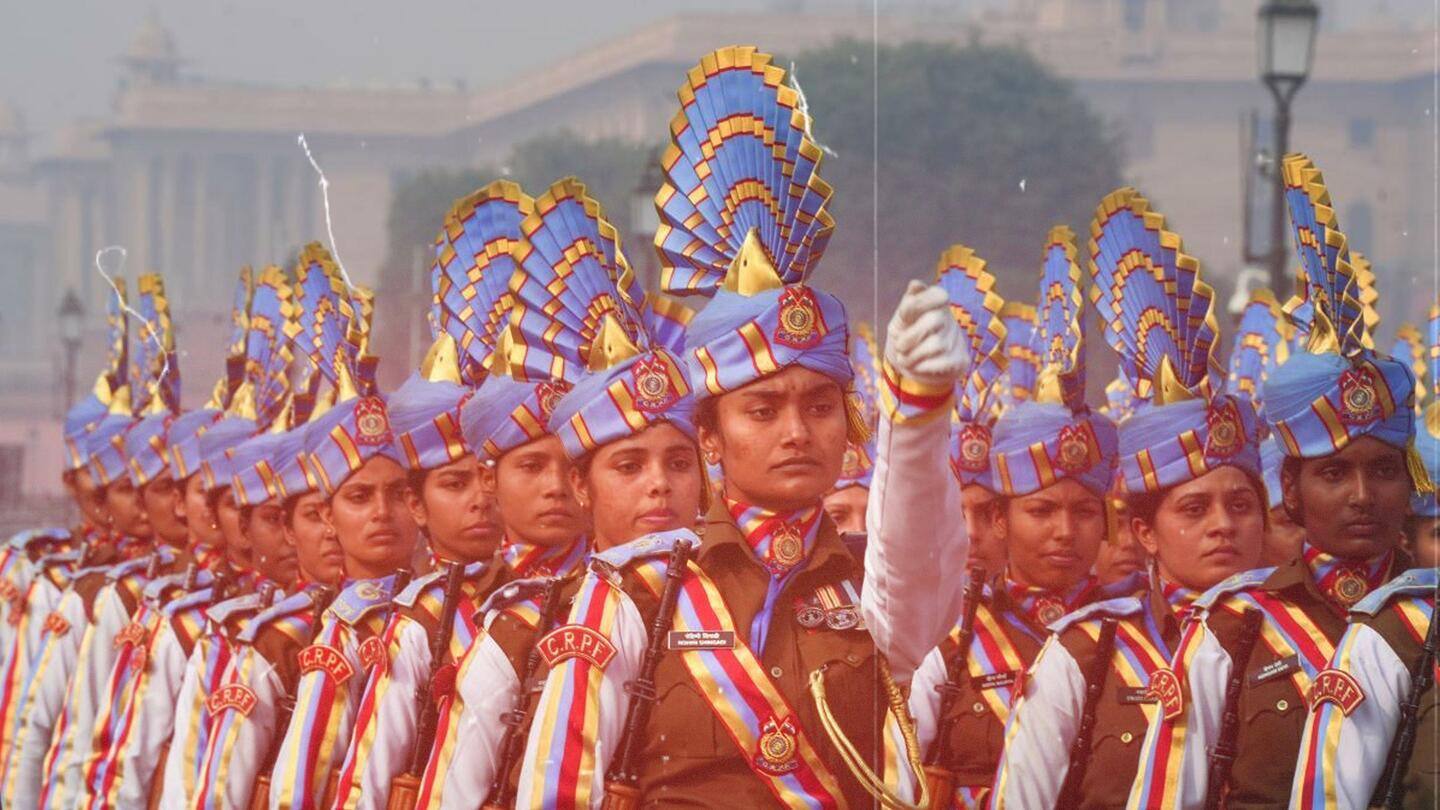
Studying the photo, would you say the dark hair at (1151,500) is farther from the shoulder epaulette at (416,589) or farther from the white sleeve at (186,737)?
the white sleeve at (186,737)

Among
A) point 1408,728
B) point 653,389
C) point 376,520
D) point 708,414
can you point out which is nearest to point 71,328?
point 376,520

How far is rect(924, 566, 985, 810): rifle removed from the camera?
952 cm

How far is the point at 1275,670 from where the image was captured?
26.0 ft

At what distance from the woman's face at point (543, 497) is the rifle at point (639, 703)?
1.95 metres

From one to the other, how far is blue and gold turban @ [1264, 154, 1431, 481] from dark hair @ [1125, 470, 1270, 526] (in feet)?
2.37

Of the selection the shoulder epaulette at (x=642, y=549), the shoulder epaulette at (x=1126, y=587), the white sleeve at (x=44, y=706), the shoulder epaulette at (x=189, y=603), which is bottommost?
the white sleeve at (x=44, y=706)

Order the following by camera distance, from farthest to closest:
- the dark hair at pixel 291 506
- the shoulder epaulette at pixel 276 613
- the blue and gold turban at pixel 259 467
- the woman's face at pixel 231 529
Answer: the woman's face at pixel 231 529 → the blue and gold turban at pixel 259 467 → the dark hair at pixel 291 506 → the shoulder epaulette at pixel 276 613

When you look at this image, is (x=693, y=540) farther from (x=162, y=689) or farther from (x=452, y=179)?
(x=452, y=179)

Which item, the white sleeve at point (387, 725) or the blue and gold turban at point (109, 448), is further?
the blue and gold turban at point (109, 448)

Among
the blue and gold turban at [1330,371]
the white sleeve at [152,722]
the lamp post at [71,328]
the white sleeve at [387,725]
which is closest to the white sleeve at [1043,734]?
the blue and gold turban at [1330,371]

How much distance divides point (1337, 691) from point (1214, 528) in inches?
52.4

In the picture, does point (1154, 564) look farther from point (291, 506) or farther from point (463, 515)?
point (291, 506)

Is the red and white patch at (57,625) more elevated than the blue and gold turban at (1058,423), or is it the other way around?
the blue and gold turban at (1058,423)

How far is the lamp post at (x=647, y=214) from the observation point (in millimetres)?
13023
